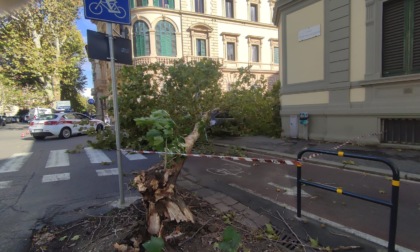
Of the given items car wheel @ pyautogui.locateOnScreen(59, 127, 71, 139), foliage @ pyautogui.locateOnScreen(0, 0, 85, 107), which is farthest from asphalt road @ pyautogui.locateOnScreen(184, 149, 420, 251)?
foliage @ pyautogui.locateOnScreen(0, 0, 85, 107)

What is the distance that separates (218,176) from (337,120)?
5731 mm

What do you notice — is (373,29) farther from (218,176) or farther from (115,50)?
(115,50)

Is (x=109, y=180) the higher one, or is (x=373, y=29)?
(x=373, y=29)

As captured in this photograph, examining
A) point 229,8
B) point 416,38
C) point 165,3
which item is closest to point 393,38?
point 416,38

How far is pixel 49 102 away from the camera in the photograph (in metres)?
27.8

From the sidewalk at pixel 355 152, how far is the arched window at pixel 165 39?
17.1m

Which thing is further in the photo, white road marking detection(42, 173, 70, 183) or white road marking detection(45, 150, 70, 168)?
white road marking detection(45, 150, 70, 168)

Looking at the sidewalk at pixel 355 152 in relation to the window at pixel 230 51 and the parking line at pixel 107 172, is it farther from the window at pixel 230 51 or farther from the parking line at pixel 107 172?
the window at pixel 230 51

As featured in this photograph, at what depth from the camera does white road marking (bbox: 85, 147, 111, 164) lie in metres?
8.47

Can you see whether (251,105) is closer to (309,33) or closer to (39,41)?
(309,33)

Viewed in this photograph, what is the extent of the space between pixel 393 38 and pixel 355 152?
3836mm

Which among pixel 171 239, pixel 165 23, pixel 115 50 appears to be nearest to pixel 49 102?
pixel 165 23

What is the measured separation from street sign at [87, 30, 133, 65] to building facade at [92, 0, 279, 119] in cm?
1851

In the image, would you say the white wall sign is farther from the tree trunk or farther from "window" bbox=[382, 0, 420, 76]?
the tree trunk
